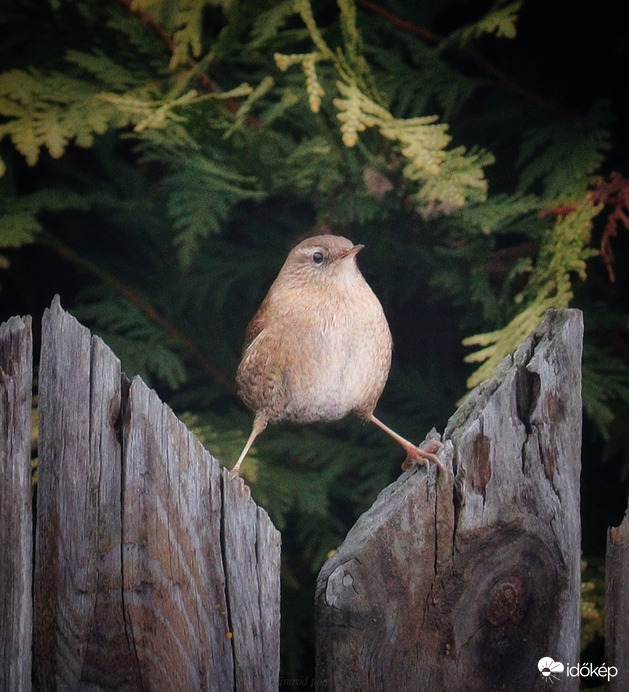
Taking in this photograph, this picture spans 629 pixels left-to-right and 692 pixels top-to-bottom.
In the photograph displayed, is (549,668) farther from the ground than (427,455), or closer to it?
closer to it

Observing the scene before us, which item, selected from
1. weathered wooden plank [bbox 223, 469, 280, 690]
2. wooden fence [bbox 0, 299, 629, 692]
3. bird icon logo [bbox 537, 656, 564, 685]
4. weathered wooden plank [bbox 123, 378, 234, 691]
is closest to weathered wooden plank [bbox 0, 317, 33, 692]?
wooden fence [bbox 0, 299, 629, 692]

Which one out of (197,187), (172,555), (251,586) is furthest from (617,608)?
(197,187)

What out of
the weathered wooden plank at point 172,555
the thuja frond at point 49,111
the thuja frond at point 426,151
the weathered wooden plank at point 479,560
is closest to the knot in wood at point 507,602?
the weathered wooden plank at point 479,560

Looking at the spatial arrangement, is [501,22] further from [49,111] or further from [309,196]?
[49,111]

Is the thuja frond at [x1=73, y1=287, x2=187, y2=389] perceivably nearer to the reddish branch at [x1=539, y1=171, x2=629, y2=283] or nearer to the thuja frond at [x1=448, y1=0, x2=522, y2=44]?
the reddish branch at [x1=539, y1=171, x2=629, y2=283]

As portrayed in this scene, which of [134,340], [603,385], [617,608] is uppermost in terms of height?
[134,340]

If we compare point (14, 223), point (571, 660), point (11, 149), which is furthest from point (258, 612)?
point (11, 149)
